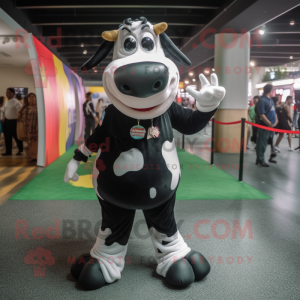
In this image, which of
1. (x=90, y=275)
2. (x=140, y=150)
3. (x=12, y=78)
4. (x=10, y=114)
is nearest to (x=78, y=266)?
(x=90, y=275)

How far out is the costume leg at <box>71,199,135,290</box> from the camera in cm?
181

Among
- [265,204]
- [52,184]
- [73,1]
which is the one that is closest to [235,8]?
[73,1]

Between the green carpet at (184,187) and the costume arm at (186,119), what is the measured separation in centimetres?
182

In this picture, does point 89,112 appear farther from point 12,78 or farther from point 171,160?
point 171,160

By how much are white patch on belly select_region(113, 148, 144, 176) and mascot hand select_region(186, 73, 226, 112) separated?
1.46 ft

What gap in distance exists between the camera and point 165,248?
6.23 feet

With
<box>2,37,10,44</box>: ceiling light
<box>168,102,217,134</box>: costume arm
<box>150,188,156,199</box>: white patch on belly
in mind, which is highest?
<box>2,37,10,44</box>: ceiling light

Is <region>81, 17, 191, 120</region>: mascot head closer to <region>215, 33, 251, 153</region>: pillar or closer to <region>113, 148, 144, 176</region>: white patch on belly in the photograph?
<region>113, 148, 144, 176</region>: white patch on belly

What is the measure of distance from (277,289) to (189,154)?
17.6 feet

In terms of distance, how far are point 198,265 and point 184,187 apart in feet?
7.43

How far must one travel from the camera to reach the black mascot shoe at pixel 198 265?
6.10ft

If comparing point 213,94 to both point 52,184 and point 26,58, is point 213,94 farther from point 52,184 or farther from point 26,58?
point 26,58

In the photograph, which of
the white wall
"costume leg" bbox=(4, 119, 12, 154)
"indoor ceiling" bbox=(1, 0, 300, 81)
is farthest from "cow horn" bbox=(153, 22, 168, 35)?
the white wall

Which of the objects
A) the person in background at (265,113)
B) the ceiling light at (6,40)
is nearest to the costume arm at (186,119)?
the person in background at (265,113)
